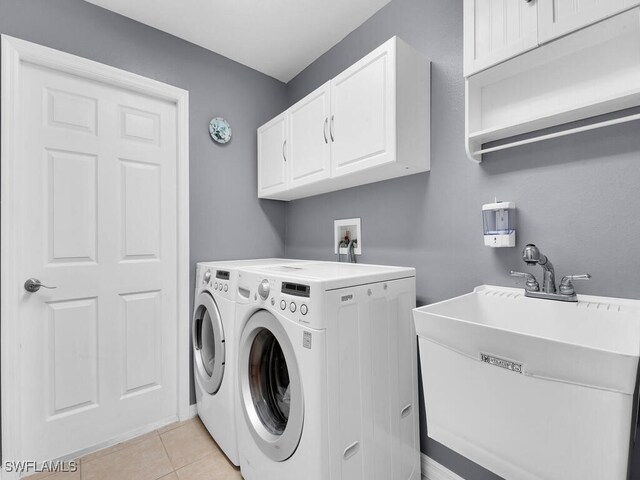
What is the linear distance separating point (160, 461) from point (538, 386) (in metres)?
1.91

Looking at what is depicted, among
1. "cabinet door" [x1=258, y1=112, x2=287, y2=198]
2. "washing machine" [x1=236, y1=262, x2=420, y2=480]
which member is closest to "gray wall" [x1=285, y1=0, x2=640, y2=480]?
"washing machine" [x1=236, y1=262, x2=420, y2=480]

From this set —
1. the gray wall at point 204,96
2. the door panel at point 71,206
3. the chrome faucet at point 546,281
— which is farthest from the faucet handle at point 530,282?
the door panel at point 71,206

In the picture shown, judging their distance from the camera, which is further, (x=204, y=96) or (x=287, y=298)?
(x=204, y=96)

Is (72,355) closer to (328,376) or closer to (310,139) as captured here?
(328,376)

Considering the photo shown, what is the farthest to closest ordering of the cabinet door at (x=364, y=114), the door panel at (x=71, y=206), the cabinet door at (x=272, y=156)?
the cabinet door at (x=272, y=156) → the door panel at (x=71, y=206) → the cabinet door at (x=364, y=114)

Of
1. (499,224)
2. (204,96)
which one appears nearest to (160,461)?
(499,224)

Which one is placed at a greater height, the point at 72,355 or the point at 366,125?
the point at 366,125

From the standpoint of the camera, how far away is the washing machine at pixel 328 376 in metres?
1.06

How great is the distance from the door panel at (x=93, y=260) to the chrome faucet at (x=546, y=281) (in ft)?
6.72

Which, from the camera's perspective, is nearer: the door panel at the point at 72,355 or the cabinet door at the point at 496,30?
the cabinet door at the point at 496,30

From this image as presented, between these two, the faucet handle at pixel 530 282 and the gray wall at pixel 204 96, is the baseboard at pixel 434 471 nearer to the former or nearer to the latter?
the faucet handle at pixel 530 282

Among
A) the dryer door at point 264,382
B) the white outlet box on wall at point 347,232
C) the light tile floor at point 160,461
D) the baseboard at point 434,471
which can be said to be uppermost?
the white outlet box on wall at point 347,232

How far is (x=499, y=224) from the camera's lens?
49.0 inches

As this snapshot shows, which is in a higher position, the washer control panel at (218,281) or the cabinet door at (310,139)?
the cabinet door at (310,139)
